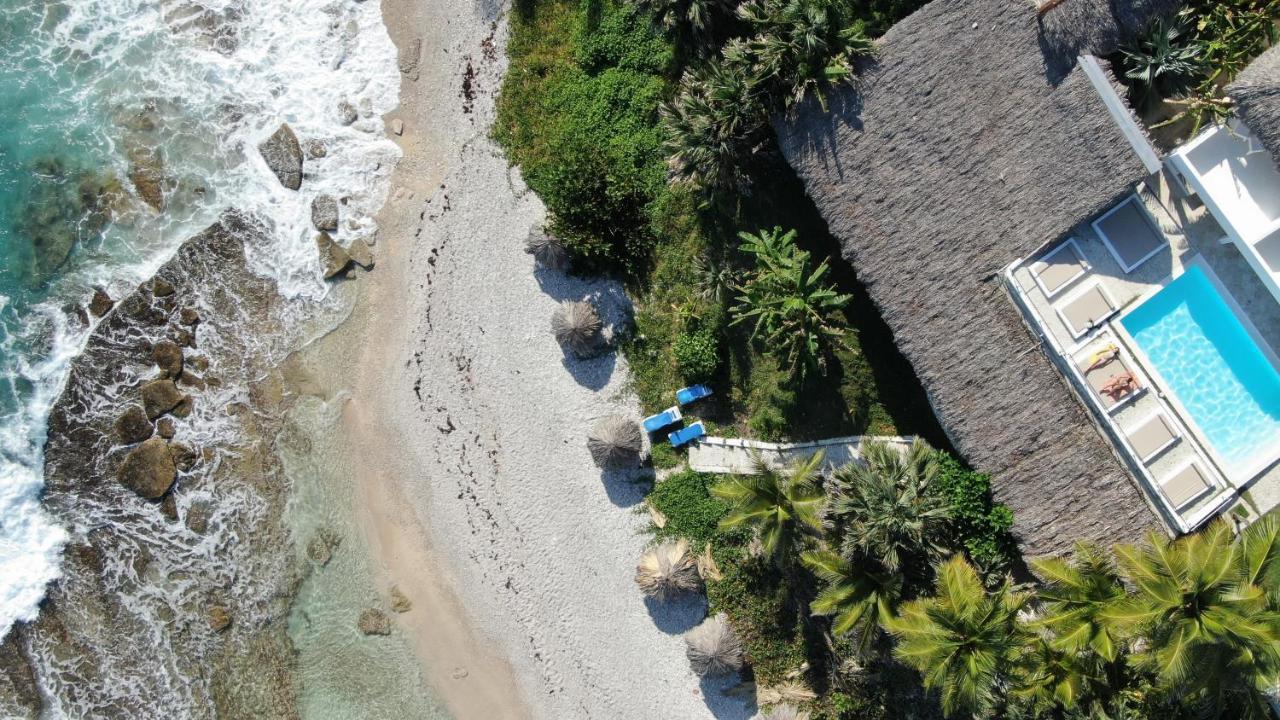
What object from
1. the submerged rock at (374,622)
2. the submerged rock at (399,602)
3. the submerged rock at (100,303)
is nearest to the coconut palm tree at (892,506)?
the submerged rock at (399,602)

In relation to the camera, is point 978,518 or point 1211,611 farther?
point 978,518

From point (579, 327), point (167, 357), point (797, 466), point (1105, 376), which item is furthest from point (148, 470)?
point (1105, 376)

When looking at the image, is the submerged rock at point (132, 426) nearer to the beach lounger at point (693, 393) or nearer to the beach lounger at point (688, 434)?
the beach lounger at point (688, 434)

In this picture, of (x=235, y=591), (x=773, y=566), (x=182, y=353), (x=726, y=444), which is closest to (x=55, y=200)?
(x=182, y=353)

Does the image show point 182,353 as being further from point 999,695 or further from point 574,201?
point 999,695

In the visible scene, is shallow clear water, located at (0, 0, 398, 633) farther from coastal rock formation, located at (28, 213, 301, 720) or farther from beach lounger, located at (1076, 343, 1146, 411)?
beach lounger, located at (1076, 343, 1146, 411)

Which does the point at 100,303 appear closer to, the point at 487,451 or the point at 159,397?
the point at 159,397

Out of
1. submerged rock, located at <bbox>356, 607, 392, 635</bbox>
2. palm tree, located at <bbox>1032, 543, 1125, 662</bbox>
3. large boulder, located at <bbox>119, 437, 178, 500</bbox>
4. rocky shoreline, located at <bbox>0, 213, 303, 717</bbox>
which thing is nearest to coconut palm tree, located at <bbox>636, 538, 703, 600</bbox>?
submerged rock, located at <bbox>356, 607, 392, 635</bbox>
